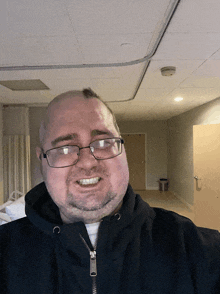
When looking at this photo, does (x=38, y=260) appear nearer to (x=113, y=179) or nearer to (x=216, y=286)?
(x=113, y=179)

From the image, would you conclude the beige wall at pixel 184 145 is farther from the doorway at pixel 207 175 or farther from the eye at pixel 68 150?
the eye at pixel 68 150

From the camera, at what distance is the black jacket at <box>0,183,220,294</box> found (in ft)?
2.38

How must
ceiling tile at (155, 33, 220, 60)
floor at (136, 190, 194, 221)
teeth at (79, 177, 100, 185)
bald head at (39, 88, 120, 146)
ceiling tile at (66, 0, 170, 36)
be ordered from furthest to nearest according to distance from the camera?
floor at (136, 190, 194, 221) < ceiling tile at (155, 33, 220, 60) < ceiling tile at (66, 0, 170, 36) < bald head at (39, 88, 120, 146) < teeth at (79, 177, 100, 185)

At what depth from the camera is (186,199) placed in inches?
239

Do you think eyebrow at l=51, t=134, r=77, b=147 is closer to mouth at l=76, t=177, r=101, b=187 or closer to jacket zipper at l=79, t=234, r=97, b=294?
mouth at l=76, t=177, r=101, b=187

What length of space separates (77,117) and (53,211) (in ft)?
1.27

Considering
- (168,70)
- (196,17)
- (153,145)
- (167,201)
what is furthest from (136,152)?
(196,17)

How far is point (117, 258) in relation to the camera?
2.44ft

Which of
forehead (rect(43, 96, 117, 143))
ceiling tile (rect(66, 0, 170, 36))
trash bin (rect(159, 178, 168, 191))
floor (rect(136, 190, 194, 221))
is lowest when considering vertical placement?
floor (rect(136, 190, 194, 221))

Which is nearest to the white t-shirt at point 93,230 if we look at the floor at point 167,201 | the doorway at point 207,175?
the doorway at point 207,175

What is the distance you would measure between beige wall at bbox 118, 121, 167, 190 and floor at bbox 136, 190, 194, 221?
0.59 metres

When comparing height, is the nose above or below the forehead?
below

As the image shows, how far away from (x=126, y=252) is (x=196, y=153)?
12.4 feet

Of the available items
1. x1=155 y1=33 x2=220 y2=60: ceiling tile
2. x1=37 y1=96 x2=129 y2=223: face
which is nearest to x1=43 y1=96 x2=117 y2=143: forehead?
x1=37 y1=96 x2=129 y2=223: face
